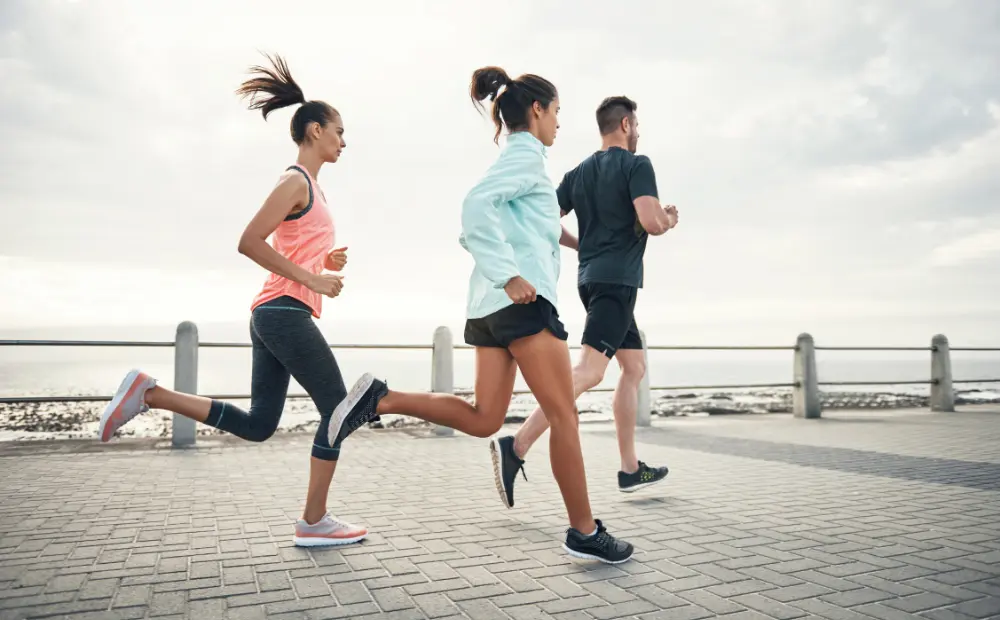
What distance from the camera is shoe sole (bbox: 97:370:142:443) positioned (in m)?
3.54

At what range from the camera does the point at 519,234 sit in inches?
125

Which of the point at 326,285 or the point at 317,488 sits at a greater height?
the point at 326,285

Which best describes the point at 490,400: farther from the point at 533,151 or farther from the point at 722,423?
the point at 722,423

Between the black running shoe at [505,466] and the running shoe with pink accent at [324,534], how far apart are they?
2.51 feet

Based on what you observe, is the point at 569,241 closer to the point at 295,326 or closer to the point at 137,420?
the point at 295,326

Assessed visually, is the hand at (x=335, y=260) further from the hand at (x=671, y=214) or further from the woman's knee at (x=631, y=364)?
the woman's knee at (x=631, y=364)

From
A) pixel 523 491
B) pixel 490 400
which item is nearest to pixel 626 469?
pixel 523 491

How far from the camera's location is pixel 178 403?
11.9 ft

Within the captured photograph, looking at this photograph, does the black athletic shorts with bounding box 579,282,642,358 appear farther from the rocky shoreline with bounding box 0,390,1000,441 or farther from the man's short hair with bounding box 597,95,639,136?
the rocky shoreline with bounding box 0,390,1000,441

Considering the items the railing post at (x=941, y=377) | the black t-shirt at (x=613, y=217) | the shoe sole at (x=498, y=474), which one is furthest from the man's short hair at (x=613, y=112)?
the railing post at (x=941, y=377)

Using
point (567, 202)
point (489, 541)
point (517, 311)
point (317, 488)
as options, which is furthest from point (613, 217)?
point (317, 488)

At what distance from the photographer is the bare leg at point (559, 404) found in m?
3.10

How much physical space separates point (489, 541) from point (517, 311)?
128 centimetres

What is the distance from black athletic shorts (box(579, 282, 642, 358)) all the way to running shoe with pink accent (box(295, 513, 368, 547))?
184 cm
